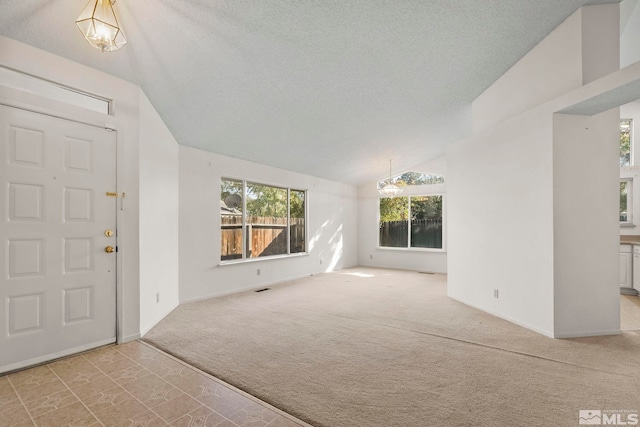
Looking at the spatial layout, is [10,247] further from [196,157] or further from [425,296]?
[425,296]

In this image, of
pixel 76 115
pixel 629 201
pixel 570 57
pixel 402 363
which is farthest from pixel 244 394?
pixel 629 201

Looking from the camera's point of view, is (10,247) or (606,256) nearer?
(10,247)

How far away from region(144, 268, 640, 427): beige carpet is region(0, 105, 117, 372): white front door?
2.47 ft

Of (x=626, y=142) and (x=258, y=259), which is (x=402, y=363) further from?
(x=626, y=142)

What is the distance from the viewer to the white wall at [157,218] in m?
3.27

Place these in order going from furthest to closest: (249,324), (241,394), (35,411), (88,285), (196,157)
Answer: (196,157)
(249,324)
(88,285)
(241,394)
(35,411)

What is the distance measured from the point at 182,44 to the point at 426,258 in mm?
7308

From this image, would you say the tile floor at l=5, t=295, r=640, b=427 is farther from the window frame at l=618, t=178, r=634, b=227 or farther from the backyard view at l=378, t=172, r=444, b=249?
the window frame at l=618, t=178, r=634, b=227

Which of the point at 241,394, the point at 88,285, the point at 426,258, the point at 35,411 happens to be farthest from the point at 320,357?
the point at 426,258

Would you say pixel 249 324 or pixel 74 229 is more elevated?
pixel 74 229

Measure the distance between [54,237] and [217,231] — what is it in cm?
249

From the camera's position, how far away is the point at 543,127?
10.6 ft

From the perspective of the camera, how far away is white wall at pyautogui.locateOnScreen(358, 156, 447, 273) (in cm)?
783

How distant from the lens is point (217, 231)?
5.06m
